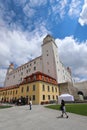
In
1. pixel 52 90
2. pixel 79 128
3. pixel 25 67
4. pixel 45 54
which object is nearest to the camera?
pixel 79 128

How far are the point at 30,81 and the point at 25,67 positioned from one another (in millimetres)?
38481

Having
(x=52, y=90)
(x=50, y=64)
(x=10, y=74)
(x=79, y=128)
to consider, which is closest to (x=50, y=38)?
(x=50, y=64)

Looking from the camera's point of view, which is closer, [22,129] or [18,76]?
[22,129]

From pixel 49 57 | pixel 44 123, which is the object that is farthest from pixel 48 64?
pixel 44 123

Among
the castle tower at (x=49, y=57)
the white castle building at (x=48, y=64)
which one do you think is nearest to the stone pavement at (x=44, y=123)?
the white castle building at (x=48, y=64)

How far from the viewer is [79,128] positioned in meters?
7.55

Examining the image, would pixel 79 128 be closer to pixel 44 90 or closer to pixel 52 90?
pixel 44 90

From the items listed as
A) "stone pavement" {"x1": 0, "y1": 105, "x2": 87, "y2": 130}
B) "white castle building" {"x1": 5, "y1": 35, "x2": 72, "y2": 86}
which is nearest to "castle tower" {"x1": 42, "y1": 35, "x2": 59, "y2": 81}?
"white castle building" {"x1": 5, "y1": 35, "x2": 72, "y2": 86}

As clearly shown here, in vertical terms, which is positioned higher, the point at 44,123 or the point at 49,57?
the point at 49,57

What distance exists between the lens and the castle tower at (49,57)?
178ft

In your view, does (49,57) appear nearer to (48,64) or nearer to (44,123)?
(48,64)

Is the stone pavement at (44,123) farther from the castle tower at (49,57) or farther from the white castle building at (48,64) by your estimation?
the castle tower at (49,57)

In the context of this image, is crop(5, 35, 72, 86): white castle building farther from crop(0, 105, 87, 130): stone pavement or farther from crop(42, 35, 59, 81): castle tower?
crop(0, 105, 87, 130): stone pavement

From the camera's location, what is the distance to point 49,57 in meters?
58.5
